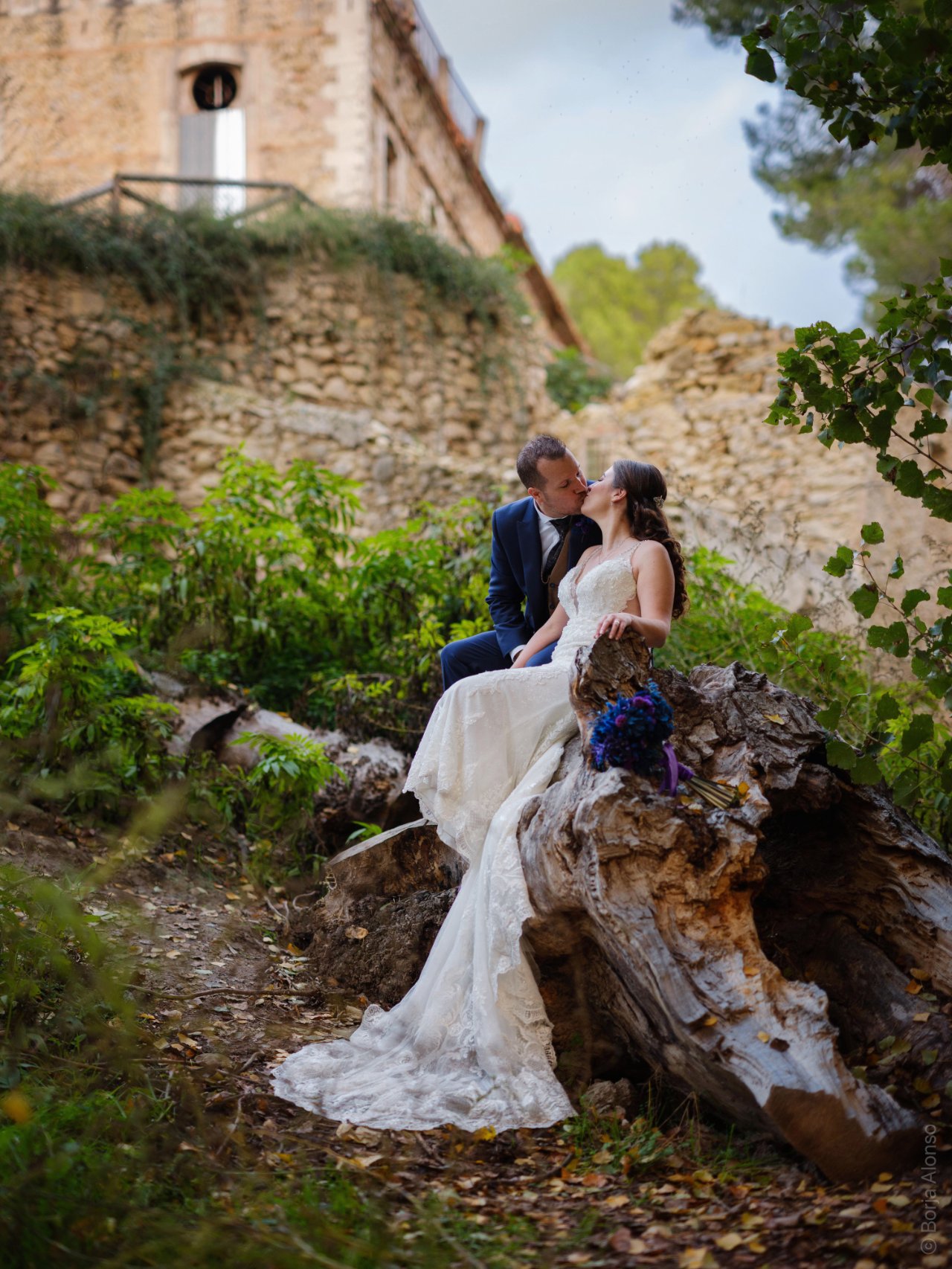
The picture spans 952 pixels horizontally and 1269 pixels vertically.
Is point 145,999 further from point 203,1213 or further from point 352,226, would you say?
point 352,226

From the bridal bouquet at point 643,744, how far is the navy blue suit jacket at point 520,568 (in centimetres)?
170

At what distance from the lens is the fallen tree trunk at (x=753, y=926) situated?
2621 mm

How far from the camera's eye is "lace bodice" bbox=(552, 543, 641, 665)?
13.0 feet

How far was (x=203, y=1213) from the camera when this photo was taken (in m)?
2.31

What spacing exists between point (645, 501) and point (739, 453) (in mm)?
6554

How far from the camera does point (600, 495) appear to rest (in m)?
4.16

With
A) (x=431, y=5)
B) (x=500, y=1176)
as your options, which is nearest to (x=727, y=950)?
(x=500, y=1176)

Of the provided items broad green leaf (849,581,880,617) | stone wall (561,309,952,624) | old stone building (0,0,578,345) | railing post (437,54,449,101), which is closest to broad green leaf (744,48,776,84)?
A: broad green leaf (849,581,880,617)

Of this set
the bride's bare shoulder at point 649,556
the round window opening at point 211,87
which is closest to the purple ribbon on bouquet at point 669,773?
the bride's bare shoulder at point 649,556

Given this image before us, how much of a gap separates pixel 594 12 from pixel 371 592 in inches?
143

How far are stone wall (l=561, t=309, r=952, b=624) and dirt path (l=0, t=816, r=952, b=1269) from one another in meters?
5.03

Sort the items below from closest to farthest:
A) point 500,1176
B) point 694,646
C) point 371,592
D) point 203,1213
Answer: point 203,1213 → point 500,1176 → point 694,646 → point 371,592

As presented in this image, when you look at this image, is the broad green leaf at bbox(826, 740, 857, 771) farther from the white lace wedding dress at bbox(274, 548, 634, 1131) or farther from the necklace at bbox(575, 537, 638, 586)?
the necklace at bbox(575, 537, 638, 586)

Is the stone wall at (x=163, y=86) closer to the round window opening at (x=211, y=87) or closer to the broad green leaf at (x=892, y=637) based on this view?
the round window opening at (x=211, y=87)
